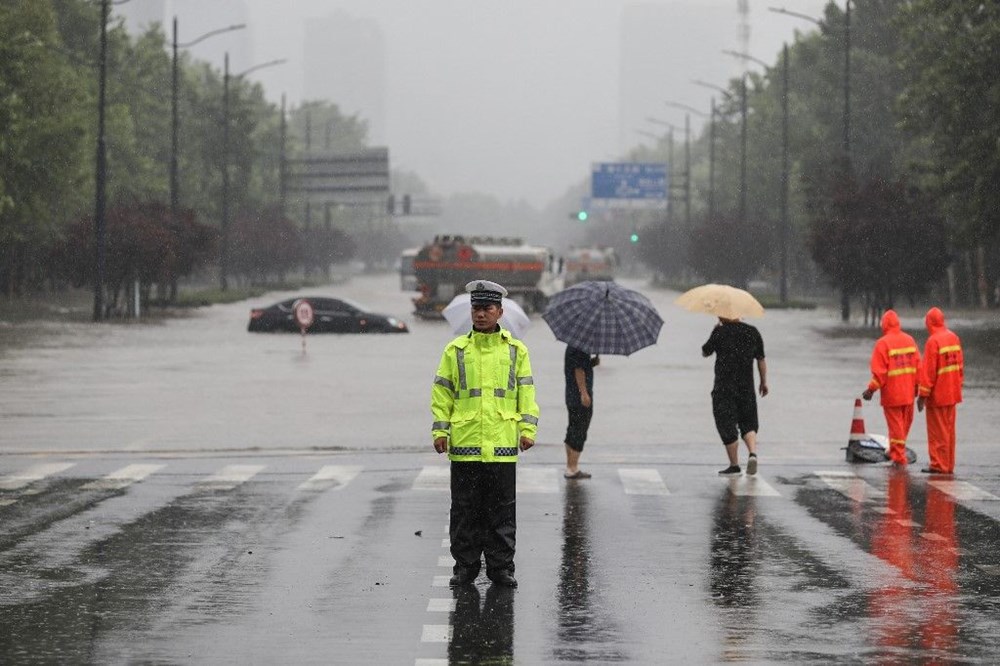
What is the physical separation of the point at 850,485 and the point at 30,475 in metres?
7.33

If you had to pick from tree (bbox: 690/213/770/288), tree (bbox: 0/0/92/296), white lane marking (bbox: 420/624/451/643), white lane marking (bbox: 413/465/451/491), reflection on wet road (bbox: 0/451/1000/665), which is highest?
tree (bbox: 0/0/92/296)

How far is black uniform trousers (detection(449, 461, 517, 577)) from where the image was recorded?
489 inches

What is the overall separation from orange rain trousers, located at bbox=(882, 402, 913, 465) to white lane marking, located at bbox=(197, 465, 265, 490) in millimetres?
6089

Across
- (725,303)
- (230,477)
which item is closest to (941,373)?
(725,303)

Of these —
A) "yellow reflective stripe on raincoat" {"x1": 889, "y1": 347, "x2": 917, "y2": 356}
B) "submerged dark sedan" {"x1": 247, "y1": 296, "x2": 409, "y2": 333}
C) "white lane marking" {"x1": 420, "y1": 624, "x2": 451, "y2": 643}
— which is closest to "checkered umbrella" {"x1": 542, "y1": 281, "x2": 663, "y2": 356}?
"yellow reflective stripe on raincoat" {"x1": 889, "y1": 347, "x2": 917, "y2": 356}

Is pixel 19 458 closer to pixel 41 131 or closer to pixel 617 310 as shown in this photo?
pixel 617 310

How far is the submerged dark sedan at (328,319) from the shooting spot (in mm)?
55406

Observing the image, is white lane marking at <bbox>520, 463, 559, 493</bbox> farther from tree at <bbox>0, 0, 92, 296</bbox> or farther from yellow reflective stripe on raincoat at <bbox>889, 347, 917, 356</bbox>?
tree at <bbox>0, 0, 92, 296</bbox>

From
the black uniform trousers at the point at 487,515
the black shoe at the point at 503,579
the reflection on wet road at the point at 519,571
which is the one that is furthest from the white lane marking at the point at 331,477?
the black shoe at the point at 503,579

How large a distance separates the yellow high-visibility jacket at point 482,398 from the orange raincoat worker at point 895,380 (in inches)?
361

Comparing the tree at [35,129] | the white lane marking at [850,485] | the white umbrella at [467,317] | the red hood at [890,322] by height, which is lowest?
the white lane marking at [850,485]

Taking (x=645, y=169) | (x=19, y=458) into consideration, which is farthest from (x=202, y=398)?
(x=645, y=169)

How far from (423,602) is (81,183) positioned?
233 feet

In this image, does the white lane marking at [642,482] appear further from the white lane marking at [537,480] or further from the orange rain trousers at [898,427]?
the orange rain trousers at [898,427]
